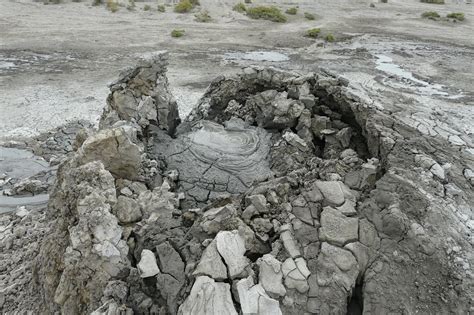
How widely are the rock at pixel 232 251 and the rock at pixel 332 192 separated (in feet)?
2.90

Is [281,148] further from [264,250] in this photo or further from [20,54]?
[20,54]

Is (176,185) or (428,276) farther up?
(428,276)

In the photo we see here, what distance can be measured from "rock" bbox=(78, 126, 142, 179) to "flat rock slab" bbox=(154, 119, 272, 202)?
747mm

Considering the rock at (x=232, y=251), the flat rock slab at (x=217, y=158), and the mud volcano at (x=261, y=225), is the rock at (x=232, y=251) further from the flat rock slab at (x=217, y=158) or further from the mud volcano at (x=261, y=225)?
the flat rock slab at (x=217, y=158)

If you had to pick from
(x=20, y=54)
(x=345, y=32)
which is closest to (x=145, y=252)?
(x=20, y=54)

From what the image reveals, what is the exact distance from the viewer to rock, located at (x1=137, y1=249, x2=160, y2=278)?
129 inches

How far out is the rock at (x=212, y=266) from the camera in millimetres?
3031

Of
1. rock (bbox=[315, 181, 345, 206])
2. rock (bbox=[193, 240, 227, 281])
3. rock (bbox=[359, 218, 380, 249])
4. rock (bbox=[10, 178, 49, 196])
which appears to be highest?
rock (bbox=[315, 181, 345, 206])

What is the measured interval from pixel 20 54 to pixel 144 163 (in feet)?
42.0

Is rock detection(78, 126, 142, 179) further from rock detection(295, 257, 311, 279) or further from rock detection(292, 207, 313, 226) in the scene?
rock detection(295, 257, 311, 279)

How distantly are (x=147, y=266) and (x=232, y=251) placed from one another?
2.28 ft

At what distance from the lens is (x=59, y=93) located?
11.9 m

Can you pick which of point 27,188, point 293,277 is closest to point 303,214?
point 293,277

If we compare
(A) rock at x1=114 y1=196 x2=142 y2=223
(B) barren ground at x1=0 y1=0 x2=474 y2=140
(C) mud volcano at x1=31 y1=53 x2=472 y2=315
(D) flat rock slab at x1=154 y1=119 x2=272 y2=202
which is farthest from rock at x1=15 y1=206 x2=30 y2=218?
(A) rock at x1=114 y1=196 x2=142 y2=223
